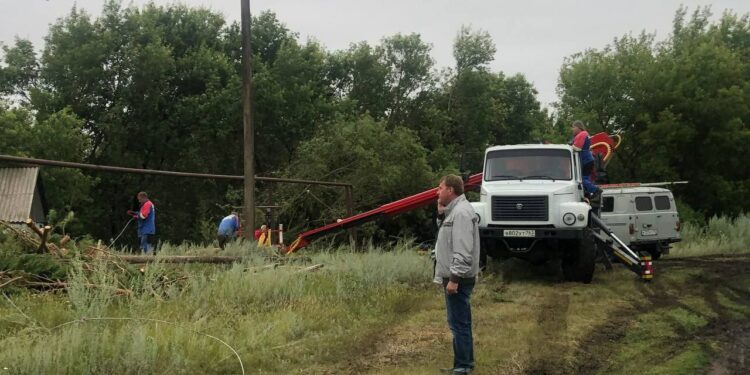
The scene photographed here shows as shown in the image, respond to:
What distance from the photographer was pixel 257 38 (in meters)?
37.7

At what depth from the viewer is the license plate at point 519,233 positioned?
40.2ft

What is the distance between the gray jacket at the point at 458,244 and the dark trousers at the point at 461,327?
0.58 feet

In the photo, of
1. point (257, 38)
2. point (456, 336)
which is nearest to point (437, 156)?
point (257, 38)

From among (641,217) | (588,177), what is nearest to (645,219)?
(641,217)

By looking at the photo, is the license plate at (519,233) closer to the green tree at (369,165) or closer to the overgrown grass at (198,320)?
the overgrown grass at (198,320)

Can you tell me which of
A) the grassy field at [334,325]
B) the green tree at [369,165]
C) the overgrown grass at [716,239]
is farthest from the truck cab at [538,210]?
the green tree at [369,165]

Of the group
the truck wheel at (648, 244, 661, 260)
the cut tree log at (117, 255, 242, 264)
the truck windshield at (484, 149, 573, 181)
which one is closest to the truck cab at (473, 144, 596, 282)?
the truck windshield at (484, 149, 573, 181)

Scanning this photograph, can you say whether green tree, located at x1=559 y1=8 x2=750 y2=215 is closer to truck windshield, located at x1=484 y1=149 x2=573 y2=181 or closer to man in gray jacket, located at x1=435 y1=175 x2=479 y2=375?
truck windshield, located at x1=484 y1=149 x2=573 y2=181

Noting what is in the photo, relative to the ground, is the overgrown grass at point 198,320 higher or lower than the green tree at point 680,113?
lower

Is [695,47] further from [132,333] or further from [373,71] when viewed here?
[132,333]

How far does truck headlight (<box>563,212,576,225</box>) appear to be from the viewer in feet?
39.5

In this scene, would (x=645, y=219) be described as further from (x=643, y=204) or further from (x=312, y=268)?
(x=312, y=268)

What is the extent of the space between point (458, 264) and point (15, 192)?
22.7 feet

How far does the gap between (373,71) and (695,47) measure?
18377 mm
